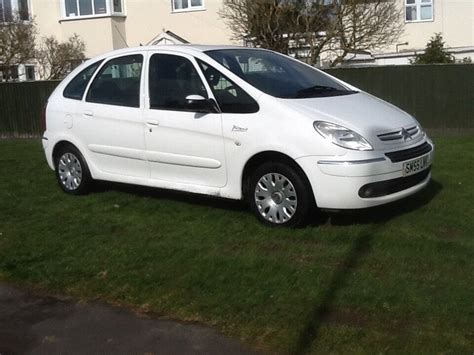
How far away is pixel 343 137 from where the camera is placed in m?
6.04

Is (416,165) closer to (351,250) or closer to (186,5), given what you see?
(351,250)

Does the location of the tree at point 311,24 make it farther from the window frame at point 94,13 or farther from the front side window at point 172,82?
the front side window at point 172,82

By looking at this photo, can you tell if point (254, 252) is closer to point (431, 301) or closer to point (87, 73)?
point (431, 301)

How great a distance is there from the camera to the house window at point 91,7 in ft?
86.2

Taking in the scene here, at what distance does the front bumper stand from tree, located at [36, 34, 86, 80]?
18.6m

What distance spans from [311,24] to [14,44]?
30.3 feet

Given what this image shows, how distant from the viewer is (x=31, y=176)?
9914 mm

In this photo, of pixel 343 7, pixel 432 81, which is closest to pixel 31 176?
pixel 432 81

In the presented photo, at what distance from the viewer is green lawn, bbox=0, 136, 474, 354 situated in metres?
4.35

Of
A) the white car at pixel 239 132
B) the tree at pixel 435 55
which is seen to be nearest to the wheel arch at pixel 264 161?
the white car at pixel 239 132

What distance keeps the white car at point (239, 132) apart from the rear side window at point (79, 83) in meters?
0.01

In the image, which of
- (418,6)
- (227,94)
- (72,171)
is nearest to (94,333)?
(227,94)

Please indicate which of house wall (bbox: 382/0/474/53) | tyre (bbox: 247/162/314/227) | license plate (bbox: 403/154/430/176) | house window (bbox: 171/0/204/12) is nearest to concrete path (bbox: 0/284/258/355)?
tyre (bbox: 247/162/314/227)

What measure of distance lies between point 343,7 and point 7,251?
14.3m
